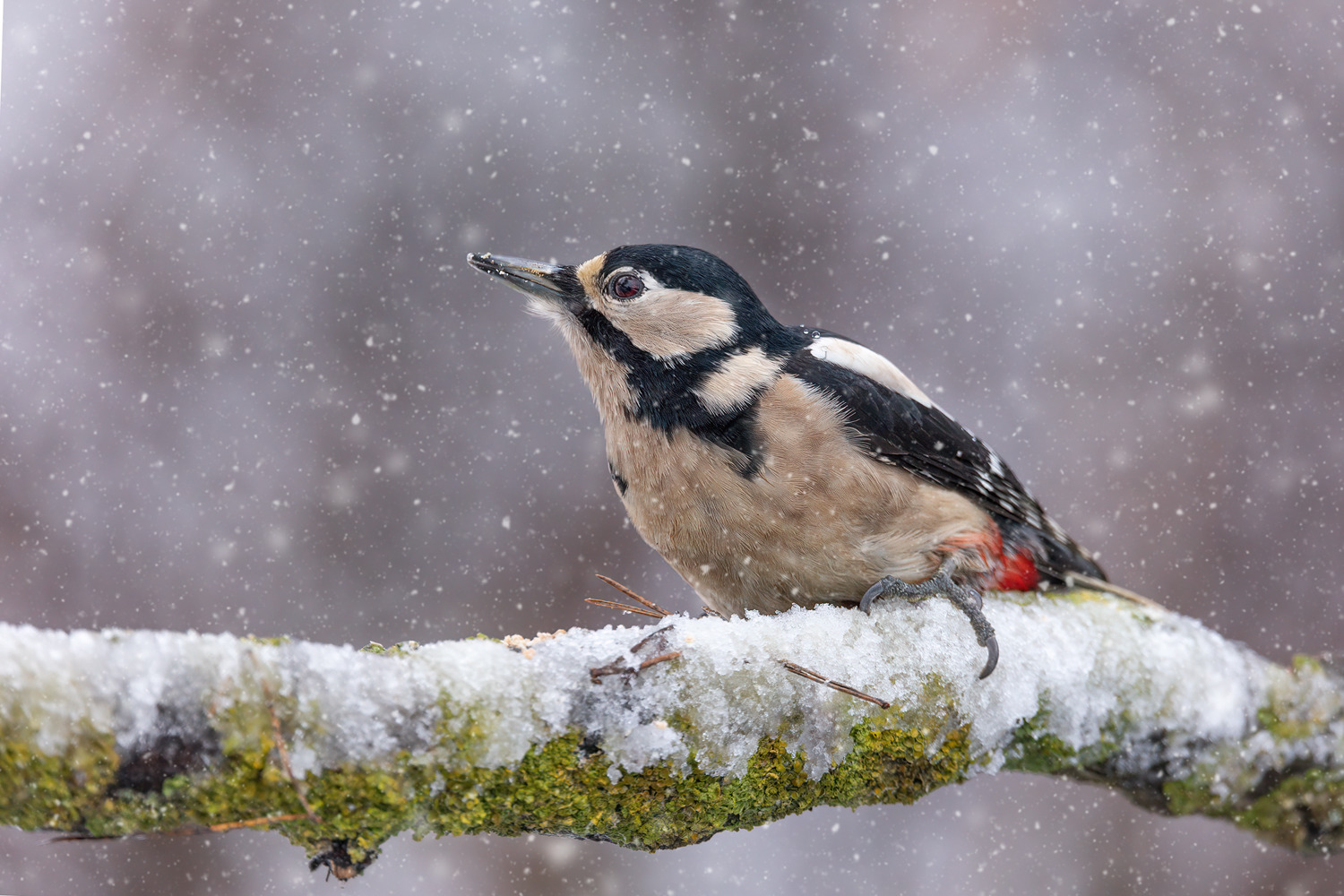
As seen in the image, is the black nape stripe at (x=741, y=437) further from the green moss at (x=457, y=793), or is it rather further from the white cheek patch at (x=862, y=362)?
the green moss at (x=457, y=793)

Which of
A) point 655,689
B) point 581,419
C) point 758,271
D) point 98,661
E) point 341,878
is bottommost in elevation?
point 341,878

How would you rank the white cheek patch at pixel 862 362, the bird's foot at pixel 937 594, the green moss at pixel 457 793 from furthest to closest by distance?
the white cheek patch at pixel 862 362 < the bird's foot at pixel 937 594 < the green moss at pixel 457 793

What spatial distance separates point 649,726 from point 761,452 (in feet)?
2.97

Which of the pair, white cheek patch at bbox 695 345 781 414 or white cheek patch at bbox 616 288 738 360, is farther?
white cheek patch at bbox 616 288 738 360

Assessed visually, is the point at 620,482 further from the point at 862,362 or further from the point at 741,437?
the point at 862,362

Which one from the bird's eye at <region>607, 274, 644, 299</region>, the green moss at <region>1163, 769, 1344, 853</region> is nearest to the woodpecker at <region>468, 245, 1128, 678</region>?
the bird's eye at <region>607, 274, 644, 299</region>

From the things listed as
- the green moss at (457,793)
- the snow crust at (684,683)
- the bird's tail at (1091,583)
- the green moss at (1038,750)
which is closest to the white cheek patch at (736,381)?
the snow crust at (684,683)

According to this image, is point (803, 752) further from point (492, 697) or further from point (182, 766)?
point (182, 766)

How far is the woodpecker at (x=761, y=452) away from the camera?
242cm

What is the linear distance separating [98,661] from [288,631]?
336cm

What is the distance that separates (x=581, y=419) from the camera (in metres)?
5.16

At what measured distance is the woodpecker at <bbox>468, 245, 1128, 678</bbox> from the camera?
95.3 inches

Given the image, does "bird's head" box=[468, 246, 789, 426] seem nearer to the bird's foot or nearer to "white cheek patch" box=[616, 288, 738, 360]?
"white cheek patch" box=[616, 288, 738, 360]

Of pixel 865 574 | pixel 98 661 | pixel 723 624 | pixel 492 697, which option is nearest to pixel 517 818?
pixel 492 697
